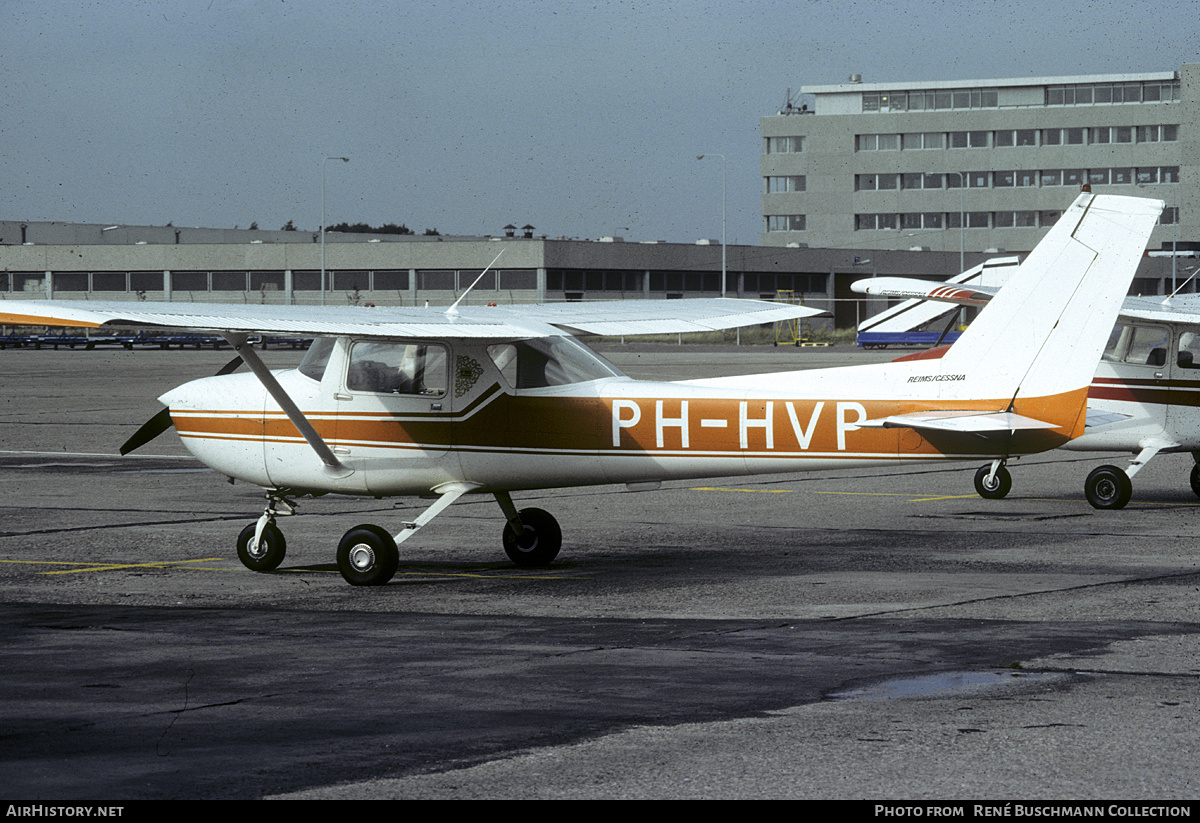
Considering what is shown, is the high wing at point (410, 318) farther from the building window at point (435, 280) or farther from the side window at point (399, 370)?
the building window at point (435, 280)

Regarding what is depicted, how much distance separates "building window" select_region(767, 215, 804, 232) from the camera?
128m

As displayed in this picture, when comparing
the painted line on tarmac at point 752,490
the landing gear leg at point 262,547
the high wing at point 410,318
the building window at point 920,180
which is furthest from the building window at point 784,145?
the landing gear leg at point 262,547

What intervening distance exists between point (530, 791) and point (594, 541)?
853 centimetres

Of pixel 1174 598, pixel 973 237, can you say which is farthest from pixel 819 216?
pixel 1174 598

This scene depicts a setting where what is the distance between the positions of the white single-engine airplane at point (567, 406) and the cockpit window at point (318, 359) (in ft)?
0.06

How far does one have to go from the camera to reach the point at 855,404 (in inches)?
467

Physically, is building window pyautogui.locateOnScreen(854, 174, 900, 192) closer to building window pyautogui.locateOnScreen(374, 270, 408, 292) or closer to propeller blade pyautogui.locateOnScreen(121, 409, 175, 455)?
building window pyautogui.locateOnScreen(374, 270, 408, 292)

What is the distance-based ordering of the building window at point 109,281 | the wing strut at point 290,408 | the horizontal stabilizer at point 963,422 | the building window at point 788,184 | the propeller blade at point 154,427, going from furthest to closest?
the building window at point 788,184 → the building window at point 109,281 → the propeller blade at point 154,427 → the wing strut at point 290,408 → the horizontal stabilizer at point 963,422

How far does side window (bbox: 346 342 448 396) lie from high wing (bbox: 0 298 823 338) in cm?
29

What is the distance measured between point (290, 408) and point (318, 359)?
2.58ft

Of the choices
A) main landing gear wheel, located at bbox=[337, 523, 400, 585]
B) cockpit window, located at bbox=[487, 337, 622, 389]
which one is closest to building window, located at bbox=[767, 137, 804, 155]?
cockpit window, located at bbox=[487, 337, 622, 389]

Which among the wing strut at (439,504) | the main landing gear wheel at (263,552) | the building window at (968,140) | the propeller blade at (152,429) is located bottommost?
the main landing gear wheel at (263,552)

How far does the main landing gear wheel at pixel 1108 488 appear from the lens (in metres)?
16.8
